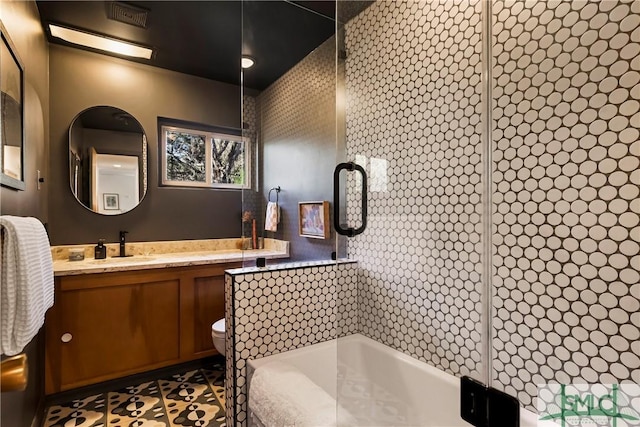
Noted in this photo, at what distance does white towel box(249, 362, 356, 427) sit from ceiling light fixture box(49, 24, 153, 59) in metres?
2.69

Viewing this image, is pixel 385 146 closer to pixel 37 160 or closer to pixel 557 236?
pixel 557 236

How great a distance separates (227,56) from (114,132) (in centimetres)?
119

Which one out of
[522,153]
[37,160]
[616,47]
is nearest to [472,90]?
[522,153]

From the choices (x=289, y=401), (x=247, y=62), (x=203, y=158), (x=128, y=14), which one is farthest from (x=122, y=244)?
(x=289, y=401)

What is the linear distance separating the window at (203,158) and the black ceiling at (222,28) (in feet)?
2.17

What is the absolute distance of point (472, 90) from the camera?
153 cm

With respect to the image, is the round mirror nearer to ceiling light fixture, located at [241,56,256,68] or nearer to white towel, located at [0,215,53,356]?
ceiling light fixture, located at [241,56,256,68]

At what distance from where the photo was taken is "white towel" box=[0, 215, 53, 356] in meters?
0.95

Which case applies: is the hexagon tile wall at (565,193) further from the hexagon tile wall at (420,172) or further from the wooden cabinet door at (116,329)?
the wooden cabinet door at (116,329)

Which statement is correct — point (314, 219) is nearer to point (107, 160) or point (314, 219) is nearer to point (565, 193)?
point (565, 193)

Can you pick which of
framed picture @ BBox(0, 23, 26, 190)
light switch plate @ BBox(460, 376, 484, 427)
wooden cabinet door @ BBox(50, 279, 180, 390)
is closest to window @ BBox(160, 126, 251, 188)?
wooden cabinet door @ BBox(50, 279, 180, 390)

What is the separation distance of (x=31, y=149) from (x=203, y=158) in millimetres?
1508

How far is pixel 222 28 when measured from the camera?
2.40 metres

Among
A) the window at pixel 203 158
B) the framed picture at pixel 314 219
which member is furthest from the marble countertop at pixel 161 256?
the window at pixel 203 158
